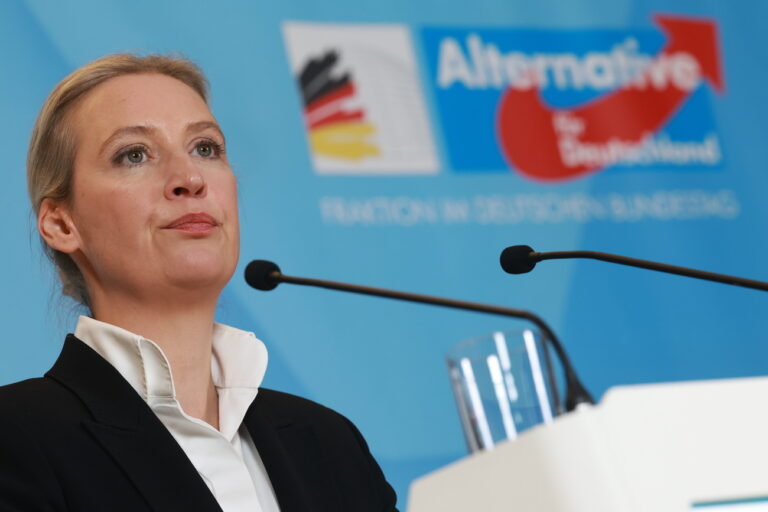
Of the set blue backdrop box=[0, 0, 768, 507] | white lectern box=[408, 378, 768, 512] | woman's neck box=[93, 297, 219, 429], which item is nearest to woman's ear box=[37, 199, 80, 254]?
woman's neck box=[93, 297, 219, 429]

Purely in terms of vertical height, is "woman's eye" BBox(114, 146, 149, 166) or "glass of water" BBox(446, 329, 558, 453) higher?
"woman's eye" BBox(114, 146, 149, 166)

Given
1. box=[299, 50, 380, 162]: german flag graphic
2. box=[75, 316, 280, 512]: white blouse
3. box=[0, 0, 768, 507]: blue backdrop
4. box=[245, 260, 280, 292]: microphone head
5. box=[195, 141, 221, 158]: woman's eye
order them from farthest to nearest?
box=[299, 50, 380, 162]: german flag graphic < box=[0, 0, 768, 507]: blue backdrop < box=[245, 260, 280, 292]: microphone head < box=[195, 141, 221, 158]: woman's eye < box=[75, 316, 280, 512]: white blouse

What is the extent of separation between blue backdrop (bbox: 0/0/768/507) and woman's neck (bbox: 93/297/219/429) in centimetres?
87

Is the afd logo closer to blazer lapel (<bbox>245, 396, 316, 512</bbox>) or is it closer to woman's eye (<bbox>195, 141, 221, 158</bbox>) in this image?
woman's eye (<bbox>195, 141, 221, 158</bbox>)

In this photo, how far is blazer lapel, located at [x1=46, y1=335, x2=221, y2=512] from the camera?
1412 millimetres

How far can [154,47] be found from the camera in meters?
2.70

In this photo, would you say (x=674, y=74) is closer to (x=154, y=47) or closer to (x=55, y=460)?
(x=154, y=47)

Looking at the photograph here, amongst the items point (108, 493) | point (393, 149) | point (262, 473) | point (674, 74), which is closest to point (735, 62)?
point (674, 74)

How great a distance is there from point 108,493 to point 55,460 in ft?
0.25

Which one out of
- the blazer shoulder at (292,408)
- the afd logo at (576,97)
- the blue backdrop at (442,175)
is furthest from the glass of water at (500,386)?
the afd logo at (576,97)

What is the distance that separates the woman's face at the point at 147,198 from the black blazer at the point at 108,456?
143 mm

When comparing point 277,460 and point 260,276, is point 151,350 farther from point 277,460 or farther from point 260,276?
point 260,276

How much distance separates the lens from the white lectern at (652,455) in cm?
79

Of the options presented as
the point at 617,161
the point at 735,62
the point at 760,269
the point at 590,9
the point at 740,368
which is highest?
the point at 590,9
